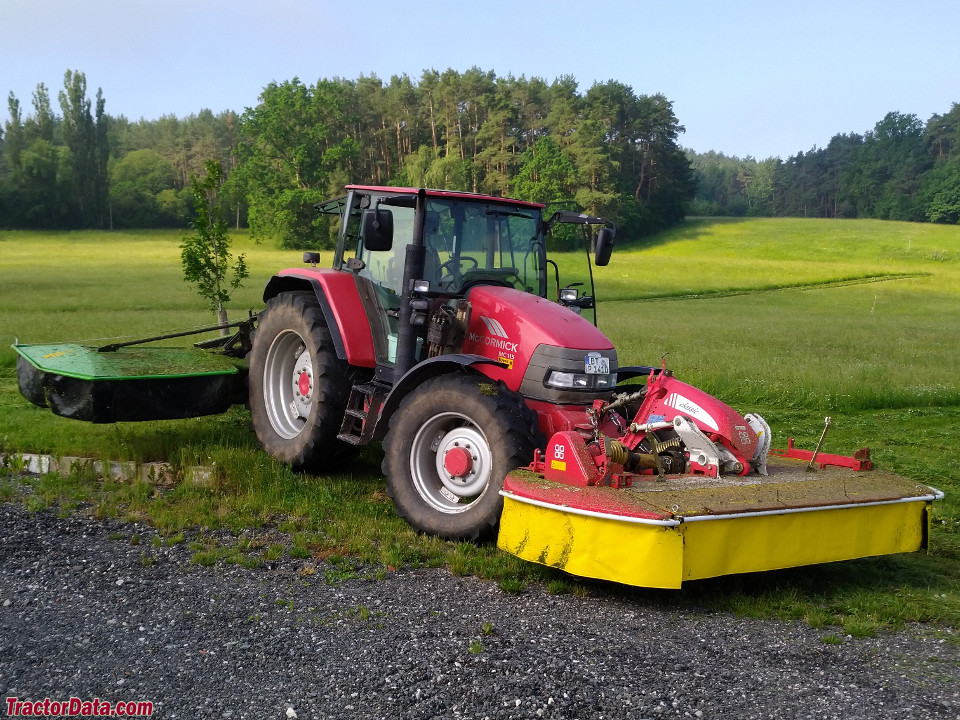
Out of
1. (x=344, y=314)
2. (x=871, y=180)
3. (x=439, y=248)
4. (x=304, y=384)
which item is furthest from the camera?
(x=871, y=180)

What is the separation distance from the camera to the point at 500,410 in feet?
21.0

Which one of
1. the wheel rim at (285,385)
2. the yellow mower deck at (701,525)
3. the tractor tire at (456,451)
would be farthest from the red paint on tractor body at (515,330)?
the wheel rim at (285,385)

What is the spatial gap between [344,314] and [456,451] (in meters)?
2.13

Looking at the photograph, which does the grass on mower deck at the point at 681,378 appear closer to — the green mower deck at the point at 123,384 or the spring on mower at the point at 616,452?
the green mower deck at the point at 123,384

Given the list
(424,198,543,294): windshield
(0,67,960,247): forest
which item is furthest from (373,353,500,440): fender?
(0,67,960,247): forest

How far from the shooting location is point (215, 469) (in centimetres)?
845

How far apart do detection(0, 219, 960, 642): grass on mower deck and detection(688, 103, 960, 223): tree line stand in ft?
221

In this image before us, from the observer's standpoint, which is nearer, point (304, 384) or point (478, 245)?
point (478, 245)

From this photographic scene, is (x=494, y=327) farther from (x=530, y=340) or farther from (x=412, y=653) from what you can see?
(x=412, y=653)

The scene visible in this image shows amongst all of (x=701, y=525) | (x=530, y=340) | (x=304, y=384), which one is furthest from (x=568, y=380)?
(x=304, y=384)

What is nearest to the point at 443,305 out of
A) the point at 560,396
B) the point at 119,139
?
the point at 560,396

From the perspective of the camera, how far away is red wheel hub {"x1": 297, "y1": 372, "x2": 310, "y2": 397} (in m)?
8.78

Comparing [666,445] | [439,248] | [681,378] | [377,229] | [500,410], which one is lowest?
[681,378]

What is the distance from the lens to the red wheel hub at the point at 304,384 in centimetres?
878
